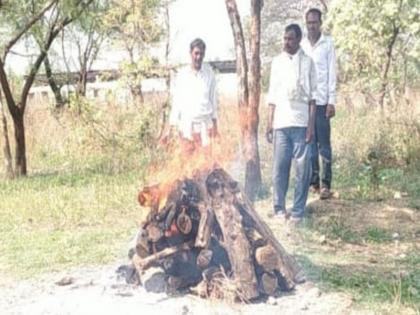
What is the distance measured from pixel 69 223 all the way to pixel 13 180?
4050 millimetres

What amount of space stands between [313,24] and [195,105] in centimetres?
152

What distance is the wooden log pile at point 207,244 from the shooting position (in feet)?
15.3

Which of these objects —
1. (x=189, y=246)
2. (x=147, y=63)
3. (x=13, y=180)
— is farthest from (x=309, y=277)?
(x=147, y=63)

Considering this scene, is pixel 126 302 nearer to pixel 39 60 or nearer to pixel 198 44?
pixel 198 44

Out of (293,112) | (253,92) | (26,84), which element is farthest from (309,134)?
(26,84)

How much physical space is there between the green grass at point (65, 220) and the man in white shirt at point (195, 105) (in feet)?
3.60

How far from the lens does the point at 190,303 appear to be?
450 centimetres

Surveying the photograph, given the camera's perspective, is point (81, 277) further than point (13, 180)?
No

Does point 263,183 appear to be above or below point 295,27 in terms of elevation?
below

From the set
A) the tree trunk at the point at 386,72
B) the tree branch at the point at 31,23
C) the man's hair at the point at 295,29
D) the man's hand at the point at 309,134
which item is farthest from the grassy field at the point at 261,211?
the tree branch at the point at 31,23

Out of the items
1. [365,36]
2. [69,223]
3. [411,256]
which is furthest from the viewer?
[365,36]

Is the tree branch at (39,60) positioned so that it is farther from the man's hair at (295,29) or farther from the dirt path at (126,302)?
the dirt path at (126,302)

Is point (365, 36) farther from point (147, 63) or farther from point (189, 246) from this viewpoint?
point (189, 246)

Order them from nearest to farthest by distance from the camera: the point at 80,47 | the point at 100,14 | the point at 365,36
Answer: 1. the point at 365,36
2. the point at 100,14
3. the point at 80,47
